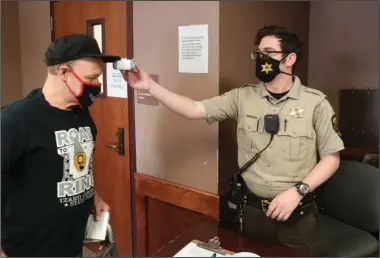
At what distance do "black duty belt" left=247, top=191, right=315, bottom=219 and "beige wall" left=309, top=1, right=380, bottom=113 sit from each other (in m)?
1.40

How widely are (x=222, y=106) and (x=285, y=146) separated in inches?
13.5

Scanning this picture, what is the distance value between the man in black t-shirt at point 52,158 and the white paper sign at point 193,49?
0.62 metres

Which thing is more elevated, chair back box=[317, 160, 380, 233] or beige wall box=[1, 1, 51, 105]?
beige wall box=[1, 1, 51, 105]

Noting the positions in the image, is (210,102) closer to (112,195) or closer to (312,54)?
(112,195)

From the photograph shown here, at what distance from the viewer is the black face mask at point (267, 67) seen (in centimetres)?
168

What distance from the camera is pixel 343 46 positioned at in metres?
2.80

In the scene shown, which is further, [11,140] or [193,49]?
[193,49]

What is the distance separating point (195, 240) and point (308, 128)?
26.5 inches

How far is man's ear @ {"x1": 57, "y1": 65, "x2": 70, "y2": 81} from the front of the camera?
1414 mm

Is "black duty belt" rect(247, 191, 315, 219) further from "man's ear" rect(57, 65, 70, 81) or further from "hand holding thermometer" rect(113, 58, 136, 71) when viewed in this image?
"man's ear" rect(57, 65, 70, 81)

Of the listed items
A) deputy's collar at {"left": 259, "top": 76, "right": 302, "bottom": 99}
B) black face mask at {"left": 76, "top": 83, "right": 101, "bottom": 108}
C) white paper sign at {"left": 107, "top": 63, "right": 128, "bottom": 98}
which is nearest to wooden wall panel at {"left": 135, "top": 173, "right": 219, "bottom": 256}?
white paper sign at {"left": 107, "top": 63, "right": 128, "bottom": 98}

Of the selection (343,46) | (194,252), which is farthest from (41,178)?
(343,46)

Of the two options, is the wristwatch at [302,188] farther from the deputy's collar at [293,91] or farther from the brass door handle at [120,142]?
the brass door handle at [120,142]

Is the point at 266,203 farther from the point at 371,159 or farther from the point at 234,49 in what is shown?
the point at 371,159
